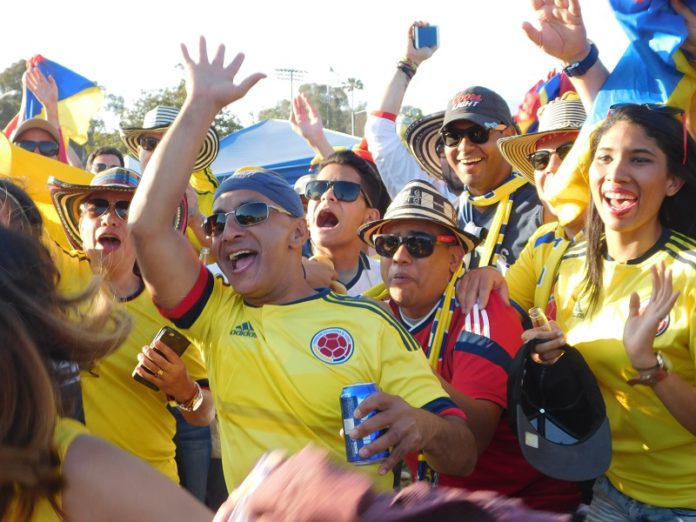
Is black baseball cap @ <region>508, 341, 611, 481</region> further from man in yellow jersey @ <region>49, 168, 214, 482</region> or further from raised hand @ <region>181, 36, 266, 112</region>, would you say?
raised hand @ <region>181, 36, 266, 112</region>

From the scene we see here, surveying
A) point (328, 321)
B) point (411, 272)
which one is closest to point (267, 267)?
point (328, 321)

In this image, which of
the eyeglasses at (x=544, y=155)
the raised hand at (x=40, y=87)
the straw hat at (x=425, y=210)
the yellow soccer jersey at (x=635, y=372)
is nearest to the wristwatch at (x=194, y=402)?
the straw hat at (x=425, y=210)

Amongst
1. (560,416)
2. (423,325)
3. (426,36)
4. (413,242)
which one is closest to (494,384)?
(560,416)

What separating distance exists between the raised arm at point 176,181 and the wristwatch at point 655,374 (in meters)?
1.58

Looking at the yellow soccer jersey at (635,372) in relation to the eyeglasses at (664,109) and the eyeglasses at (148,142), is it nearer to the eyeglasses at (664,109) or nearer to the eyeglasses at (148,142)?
the eyeglasses at (664,109)

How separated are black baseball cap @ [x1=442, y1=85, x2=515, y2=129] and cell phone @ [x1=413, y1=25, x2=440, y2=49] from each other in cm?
142

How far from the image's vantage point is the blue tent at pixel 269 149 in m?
14.3

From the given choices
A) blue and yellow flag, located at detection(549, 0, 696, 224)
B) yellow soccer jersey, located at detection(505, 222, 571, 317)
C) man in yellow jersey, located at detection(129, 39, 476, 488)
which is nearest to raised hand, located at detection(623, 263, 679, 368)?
man in yellow jersey, located at detection(129, 39, 476, 488)

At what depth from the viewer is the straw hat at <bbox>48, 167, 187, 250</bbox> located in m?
3.97

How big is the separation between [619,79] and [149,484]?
2.85 metres

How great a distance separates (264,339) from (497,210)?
203cm

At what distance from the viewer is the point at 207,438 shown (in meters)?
4.82

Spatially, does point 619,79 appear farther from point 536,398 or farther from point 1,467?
point 1,467

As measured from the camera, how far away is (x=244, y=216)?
3154 millimetres
